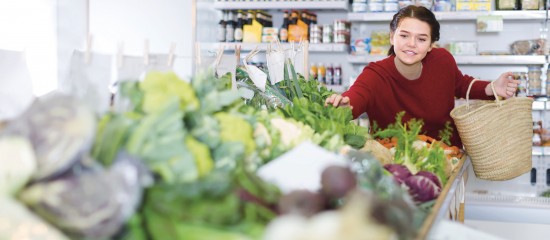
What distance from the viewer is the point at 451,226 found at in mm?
1517

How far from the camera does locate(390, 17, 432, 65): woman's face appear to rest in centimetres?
308

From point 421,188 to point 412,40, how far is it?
1489 millimetres

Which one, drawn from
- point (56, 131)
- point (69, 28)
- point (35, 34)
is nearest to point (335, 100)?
point (56, 131)

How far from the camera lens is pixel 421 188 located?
172 centimetres

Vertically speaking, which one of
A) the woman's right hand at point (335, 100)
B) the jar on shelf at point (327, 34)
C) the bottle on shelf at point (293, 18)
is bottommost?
the woman's right hand at point (335, 100)

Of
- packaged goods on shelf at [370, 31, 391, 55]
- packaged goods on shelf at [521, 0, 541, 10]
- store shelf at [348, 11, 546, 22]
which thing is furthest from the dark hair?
packaged goods on shelf at [521, 0, 541, 10]

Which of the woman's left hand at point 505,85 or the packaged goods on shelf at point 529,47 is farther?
the packaged goods on shelf at point 529,47

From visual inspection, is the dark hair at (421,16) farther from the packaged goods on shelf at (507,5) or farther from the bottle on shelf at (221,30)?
the bottle on shelf at (221,30)

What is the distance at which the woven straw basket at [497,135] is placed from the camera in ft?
9.26

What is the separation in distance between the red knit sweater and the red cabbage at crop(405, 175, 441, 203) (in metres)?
1.48

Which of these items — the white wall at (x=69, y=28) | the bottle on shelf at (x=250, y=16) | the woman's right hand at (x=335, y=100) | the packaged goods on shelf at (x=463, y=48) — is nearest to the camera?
the woman's right hand at (x=335, y=100)

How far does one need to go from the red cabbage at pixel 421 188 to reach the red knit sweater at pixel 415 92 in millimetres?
1478

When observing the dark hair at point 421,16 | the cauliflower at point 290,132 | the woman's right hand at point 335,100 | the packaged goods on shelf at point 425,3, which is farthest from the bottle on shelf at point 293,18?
the cauliflower at point 290,132

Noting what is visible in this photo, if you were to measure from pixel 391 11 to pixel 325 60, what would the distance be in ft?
2.73
